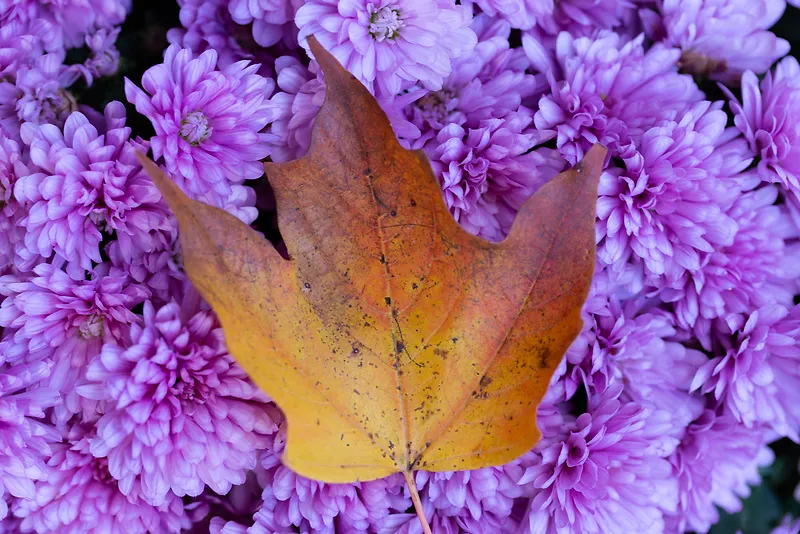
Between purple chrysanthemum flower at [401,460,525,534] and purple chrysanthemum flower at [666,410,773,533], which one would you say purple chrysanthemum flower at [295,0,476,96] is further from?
purple chrysanthemum flower at [666,410,773,533]

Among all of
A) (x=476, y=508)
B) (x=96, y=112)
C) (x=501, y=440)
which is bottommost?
(x=476, y=508)

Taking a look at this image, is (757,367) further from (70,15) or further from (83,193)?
(70,15)

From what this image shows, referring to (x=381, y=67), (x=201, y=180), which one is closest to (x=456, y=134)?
(x=381, y=67)

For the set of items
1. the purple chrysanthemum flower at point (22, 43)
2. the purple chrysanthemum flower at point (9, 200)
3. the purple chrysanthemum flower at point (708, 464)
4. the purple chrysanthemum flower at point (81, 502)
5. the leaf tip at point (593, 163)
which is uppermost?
the leaf tip at point (593, 163)

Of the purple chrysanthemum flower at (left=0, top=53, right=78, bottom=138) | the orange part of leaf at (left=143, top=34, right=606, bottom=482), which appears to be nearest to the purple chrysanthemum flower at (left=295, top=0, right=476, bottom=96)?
the orange part of leaf at (left=143, top=34, right=606, bottom=482)

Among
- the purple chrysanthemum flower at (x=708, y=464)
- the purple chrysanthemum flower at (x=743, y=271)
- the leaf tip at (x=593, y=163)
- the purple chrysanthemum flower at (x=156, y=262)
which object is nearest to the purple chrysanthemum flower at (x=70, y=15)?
the purple chrysanthemum flower at (x=156, y=262)

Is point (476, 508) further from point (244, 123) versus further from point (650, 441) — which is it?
point (244, 123)

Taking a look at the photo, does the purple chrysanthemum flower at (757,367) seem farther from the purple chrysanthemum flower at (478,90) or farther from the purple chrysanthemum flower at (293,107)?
the purple chrysanthemum flower at (293,107)

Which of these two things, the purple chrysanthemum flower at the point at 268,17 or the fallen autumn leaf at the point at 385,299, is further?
the purple chrysanthemum flower at the point at 268,17
